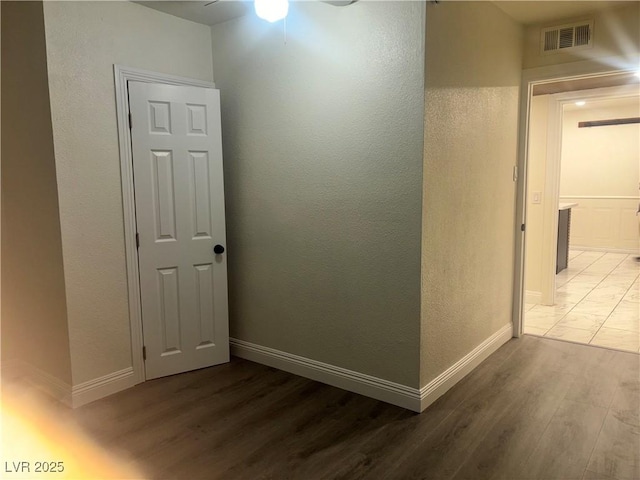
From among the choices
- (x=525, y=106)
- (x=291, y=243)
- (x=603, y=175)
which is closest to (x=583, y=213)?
(x=603, y=175)

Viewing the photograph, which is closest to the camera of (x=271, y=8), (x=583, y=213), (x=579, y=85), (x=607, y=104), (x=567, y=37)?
(x=271, y=8)

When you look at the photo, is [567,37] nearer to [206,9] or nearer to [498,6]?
[498,6]

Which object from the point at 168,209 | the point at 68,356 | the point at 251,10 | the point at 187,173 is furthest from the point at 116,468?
the point at 251,10

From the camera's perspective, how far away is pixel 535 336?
13.3 ft

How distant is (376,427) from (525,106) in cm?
282

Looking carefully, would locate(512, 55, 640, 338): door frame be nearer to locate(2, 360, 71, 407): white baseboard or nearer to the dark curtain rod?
locate(2, 360, 71, 407): white baseboard

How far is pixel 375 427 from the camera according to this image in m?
2.60

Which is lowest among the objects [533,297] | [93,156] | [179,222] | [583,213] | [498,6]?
[533,297]

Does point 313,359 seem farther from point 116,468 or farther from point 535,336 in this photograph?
point 535,336

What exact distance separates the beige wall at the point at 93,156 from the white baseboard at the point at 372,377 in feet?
3.17

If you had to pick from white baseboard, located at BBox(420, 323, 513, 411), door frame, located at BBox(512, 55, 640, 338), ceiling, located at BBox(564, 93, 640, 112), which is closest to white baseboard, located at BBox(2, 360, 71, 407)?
white baseboard, located at BBox(420, 323, 513, 411)

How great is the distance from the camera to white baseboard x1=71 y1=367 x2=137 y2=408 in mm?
2885

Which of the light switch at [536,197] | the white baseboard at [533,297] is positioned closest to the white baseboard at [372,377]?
the white baseboard at [533,297]

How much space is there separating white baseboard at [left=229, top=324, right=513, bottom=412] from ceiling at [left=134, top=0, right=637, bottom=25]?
240cm
